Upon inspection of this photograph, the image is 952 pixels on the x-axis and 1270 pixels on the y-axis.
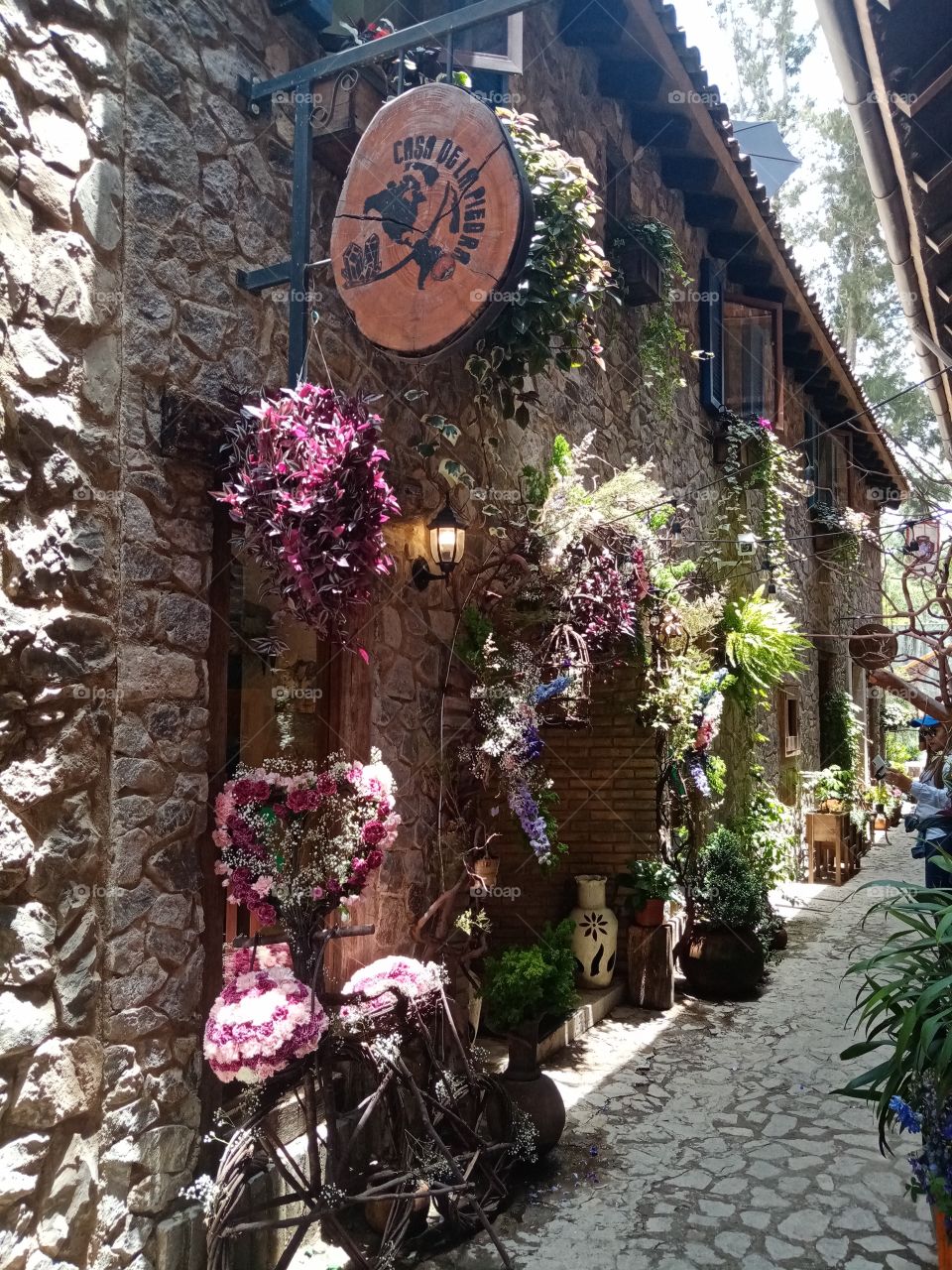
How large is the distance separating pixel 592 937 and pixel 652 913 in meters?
0.44

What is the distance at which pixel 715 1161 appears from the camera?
4133 mm

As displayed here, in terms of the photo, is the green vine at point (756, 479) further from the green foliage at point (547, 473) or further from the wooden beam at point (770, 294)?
the green foliage at point (547, 473)

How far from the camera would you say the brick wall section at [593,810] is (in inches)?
260

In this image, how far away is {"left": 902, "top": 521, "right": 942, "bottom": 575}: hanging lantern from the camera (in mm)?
5422

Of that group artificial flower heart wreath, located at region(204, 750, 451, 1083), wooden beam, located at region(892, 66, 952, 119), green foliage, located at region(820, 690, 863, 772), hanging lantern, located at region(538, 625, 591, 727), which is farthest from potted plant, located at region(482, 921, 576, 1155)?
green foliage, located at region(820, 690, 863, 772)

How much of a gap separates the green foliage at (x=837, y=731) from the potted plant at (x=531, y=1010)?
35.0ft

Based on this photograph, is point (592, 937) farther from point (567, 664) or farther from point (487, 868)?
point (567, 664)

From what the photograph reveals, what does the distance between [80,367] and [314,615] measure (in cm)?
105

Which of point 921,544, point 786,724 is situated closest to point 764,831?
point 786,724

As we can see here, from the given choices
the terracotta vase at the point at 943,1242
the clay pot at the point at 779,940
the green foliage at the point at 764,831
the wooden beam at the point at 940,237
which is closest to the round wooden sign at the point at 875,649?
the green foliage at the point at 764,831

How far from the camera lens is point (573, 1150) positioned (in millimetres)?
4258

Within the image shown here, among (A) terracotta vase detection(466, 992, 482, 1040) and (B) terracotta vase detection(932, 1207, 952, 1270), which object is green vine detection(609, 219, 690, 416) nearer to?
(A) terracotta vase detection(466, 992, 482, 1040)

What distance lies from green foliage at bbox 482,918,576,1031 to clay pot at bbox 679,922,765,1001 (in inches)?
95.8

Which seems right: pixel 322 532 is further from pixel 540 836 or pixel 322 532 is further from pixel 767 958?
pixel 767 958
